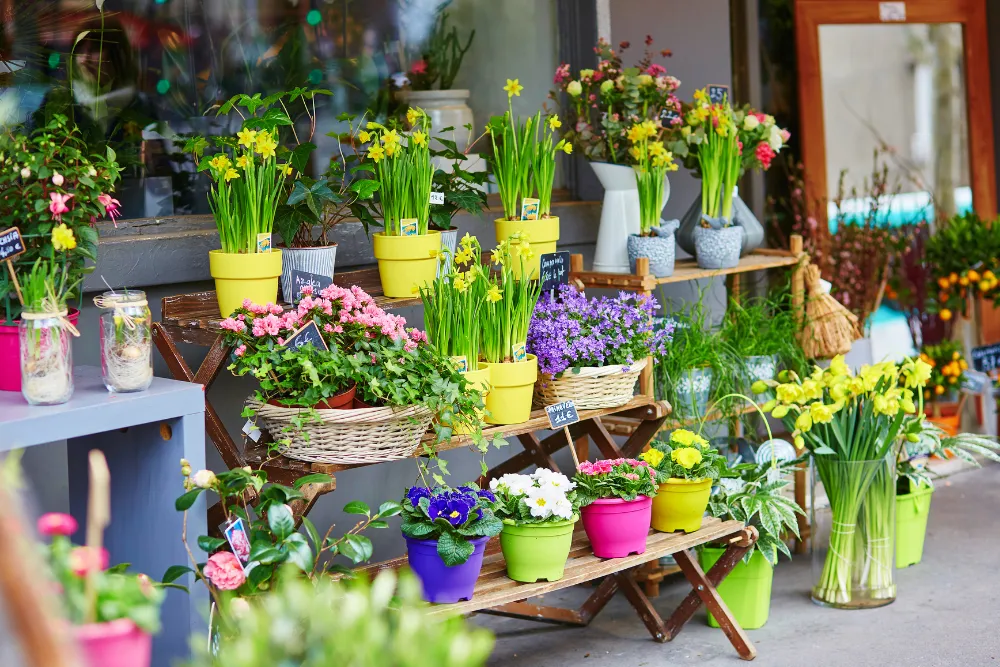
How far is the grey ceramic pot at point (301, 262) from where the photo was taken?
3080 millimetres

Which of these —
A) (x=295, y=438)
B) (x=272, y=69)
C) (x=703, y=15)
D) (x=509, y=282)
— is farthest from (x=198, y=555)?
(x=703, y=15)

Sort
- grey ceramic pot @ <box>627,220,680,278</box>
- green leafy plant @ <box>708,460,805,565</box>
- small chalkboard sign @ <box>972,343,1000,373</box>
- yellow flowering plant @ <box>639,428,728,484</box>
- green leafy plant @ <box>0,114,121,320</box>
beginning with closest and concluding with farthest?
green leafy plant @ <box>0,114,121,320</box>
yellow flowering plant @ <box>639,428,728,484</box>
green leafy plant @ <box>708,460,805,565</box>
grey ceramic pot @ <box>627,220,680,278</box>
small chalkboard sign @ <box>972,343,1000,373</box>

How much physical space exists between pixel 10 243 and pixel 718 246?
229 centimetres

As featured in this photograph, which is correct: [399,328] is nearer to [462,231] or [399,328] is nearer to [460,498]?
[460,498]

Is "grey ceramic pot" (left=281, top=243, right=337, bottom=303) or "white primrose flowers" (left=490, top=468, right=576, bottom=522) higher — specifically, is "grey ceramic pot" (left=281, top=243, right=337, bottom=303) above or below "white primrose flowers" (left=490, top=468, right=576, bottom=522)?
above

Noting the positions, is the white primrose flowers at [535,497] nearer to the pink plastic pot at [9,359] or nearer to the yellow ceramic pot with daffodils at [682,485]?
the yellow ceramic pot with daffodils at [682,485]

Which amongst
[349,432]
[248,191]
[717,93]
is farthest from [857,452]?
[248,191]

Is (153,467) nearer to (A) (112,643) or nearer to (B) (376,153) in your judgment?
(A) (112,643)

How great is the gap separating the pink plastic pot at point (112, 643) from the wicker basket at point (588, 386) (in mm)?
1812

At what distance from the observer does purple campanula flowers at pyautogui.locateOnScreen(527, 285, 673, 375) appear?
323 cm

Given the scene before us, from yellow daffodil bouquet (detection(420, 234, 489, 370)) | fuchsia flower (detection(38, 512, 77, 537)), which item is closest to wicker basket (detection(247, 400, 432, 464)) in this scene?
yellow daffodil bouquet (detection(420, 234, 489, 370))

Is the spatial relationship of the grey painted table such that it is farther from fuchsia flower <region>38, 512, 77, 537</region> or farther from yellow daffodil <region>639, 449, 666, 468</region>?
yellow daffodil <region>639, 449, 666, 468</region>

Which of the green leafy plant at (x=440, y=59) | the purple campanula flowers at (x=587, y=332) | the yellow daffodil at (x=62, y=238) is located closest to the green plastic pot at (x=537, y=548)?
the purple campanula flowers at (x=587, y=332)

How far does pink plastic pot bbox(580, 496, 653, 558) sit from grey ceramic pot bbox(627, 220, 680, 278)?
0.93 metres
